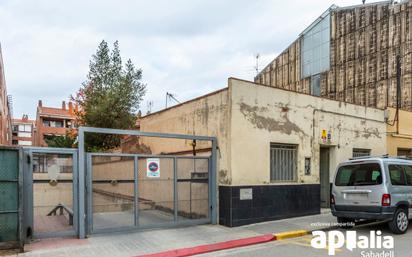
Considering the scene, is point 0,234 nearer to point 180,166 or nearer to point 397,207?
point 180,166

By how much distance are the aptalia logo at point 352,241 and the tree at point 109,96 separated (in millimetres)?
13606

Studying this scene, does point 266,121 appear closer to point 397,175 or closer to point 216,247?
point 397,175

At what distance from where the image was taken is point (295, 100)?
36.9ft

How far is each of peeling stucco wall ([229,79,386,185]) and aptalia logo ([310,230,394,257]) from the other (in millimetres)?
2356

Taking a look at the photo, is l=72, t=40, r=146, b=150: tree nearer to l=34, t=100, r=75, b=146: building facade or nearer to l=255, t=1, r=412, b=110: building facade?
l=255, t=1, r=412, b=110: building facade

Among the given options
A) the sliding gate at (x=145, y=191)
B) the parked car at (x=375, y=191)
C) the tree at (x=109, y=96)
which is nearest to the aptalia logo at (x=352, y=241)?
the parked car at (x=375, y=191)

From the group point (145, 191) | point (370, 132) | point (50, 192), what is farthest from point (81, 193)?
point (370, 132)

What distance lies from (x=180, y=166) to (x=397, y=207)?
18.8ft

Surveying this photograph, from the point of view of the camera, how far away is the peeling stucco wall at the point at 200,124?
970 centimetres

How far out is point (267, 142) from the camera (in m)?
10.4

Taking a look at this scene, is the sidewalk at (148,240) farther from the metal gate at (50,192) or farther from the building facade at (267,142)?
the building facade at (267,142)

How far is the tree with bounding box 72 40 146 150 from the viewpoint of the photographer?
19.3 m

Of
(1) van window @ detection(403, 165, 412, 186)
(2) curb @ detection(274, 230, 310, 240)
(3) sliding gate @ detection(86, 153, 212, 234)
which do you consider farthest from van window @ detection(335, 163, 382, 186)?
(3) sliding gate @ detection(86, 153, 212, 234)

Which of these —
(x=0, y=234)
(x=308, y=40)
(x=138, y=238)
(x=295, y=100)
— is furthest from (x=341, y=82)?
(x=0, y=234)
